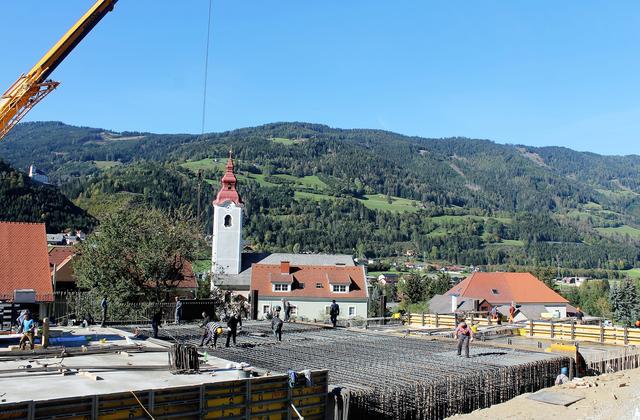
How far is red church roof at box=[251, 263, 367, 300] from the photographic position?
2916 inches

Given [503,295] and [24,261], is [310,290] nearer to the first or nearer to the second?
[503,295]

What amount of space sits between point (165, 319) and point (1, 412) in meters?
22.9

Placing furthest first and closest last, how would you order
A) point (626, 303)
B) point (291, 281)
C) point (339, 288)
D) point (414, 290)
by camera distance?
point (626, 303) → point (414, 290) → point (339, 288) → point (291, 281)

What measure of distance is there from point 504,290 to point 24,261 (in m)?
58.8

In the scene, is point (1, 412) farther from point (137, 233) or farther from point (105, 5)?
point (137, 233)

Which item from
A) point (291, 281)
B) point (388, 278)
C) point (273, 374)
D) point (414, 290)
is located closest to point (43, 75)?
point (273, 374)

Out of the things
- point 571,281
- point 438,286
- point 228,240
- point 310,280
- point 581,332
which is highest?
point 228,240

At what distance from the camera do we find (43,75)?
76.0ft

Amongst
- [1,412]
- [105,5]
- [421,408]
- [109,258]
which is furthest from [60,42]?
[109,258]

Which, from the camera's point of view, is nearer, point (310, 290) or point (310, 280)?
point (310, 290)

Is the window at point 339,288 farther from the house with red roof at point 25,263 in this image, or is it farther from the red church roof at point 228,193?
the house with red roof at point 25,263

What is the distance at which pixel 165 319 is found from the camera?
110ft

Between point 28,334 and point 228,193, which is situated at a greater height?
point 228,193

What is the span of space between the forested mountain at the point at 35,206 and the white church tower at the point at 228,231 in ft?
180
